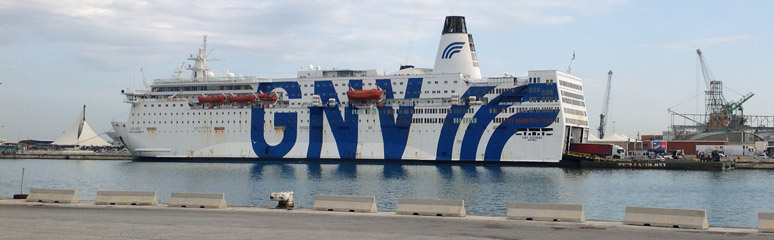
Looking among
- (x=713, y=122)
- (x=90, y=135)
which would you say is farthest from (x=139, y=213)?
(x=90, y=135)

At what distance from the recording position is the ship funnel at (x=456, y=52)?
72125mm

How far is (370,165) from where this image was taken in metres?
71.1

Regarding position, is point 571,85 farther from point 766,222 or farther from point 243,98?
point 766,222

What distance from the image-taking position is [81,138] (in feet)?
426

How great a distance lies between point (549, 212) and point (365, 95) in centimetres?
5078

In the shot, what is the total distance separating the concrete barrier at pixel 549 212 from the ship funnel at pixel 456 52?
51102 mm

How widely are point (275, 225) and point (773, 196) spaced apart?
3016cm

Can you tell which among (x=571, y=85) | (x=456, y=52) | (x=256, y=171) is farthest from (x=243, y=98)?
(x=571, y=85)

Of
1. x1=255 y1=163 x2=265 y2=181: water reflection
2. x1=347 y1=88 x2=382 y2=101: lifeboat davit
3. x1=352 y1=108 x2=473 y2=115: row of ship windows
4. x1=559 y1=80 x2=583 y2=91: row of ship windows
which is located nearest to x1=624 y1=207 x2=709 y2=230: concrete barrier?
x1=255 y1=163 x2=265 y2=181: water reflection

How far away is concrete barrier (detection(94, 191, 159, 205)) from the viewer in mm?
25375

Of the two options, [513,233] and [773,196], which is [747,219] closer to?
[773,196]

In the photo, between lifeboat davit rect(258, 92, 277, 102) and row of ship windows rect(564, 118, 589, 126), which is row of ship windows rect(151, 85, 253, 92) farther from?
row of ship windows rect(564, 118, 589, 126)

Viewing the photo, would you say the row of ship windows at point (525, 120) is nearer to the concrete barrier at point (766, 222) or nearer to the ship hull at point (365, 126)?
the ship hull at point (365, 126)

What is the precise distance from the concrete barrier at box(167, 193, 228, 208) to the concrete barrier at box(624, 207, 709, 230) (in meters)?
11.6
